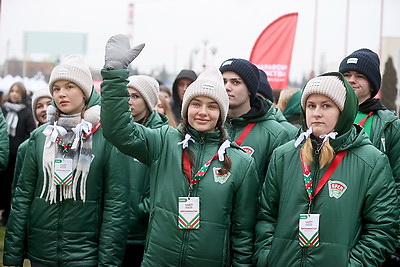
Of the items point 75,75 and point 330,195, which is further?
point 75,75

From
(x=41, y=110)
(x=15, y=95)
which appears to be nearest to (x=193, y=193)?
(x=41, y=110)

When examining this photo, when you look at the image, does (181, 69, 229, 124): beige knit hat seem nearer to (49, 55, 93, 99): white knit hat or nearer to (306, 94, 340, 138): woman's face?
(306, 94, 340, 138): woman's face

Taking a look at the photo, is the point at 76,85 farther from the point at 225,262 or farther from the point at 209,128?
the point at 225,262

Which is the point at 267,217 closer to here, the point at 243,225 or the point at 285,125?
the point at 243,225

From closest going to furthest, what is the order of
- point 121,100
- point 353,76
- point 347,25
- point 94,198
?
1. point 121,100
2. point 94,198
3. point 353,76
4. point 347,25

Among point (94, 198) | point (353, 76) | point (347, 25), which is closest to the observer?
point (94, 198)

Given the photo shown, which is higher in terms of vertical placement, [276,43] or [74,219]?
[276,43]

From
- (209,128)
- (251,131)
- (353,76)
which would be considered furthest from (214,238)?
(353,76)

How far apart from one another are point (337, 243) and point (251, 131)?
161 centimetres

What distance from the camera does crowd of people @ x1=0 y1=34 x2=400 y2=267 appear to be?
407cm

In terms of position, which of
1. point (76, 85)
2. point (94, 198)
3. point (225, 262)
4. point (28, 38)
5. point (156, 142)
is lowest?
point (225, 262)

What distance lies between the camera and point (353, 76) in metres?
5.32

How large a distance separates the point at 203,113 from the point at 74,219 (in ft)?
3.94

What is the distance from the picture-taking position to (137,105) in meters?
5.95
